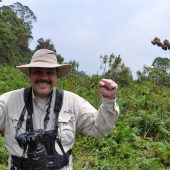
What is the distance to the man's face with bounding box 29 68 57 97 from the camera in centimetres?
346

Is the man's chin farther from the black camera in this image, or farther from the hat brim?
the black camera

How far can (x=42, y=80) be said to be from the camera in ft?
11.4

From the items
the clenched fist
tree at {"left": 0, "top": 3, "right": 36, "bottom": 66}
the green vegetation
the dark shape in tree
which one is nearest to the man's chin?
the clenched fist

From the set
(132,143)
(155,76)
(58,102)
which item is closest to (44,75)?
(58,102)

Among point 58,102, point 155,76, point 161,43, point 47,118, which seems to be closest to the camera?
point 161,43

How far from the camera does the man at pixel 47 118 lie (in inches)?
129

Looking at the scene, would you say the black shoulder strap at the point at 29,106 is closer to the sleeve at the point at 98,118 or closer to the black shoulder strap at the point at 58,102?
the black shoulder strap at the point at 58,102

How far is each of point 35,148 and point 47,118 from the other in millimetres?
286

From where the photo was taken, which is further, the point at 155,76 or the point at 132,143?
the point at 155,76

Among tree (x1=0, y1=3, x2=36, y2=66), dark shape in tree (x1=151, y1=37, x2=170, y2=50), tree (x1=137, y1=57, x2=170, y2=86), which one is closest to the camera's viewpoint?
dark shape in tree (x1=151, y1=37, x2=170, y2=50)

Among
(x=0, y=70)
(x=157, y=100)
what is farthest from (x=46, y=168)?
(x=0, y=70)

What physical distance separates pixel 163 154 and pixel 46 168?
16.6ft

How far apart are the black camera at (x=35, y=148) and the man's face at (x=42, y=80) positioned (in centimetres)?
37

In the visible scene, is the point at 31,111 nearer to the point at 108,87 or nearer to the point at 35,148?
the point at 35,148
